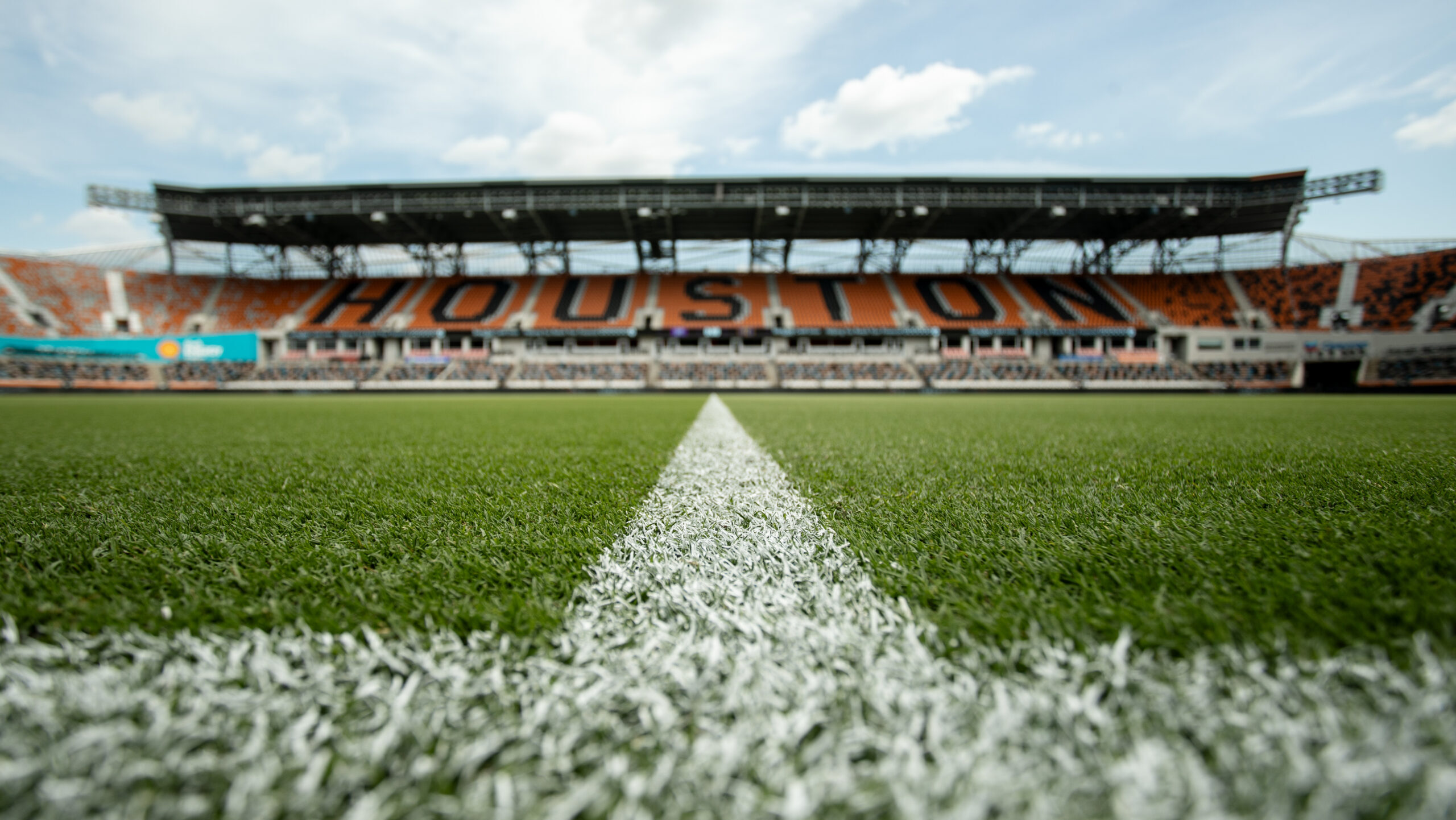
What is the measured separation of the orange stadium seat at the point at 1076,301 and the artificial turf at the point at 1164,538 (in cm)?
2240

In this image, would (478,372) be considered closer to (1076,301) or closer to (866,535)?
→ (866,535)

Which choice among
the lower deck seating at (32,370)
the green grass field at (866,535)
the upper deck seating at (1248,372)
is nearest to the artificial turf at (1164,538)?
the green grass field at (866,535)

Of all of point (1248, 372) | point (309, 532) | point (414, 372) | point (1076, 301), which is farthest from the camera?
point (1076, 301)

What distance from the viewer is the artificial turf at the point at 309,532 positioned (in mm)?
749

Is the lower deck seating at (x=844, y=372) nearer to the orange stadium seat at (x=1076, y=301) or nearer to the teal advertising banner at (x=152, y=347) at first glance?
the orange stadium seat at (x=1076, y=301)

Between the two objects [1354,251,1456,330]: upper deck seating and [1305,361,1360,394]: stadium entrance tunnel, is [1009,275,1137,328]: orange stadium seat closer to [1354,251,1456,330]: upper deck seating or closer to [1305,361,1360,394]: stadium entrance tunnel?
[1305,361,1360,394]: stadium entrance tunnel

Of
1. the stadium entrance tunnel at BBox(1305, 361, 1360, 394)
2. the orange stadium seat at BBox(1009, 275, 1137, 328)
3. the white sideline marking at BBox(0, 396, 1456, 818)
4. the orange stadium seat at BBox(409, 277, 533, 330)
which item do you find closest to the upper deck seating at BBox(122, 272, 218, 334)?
the orange stadium seat at BBox(409, 277, 533, 330)

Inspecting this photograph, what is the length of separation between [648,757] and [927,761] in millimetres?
226

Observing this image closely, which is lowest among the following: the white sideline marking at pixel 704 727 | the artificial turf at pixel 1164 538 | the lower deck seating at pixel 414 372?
the lower deck seating at pixel 414 372

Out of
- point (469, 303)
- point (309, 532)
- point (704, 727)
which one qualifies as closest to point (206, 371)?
point (469, 303)

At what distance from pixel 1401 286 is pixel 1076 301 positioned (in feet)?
34.5

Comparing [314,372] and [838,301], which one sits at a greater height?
[838,301]

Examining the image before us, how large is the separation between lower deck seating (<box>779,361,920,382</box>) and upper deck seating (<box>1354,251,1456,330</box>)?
16332 mm

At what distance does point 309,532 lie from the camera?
3.80 feet
